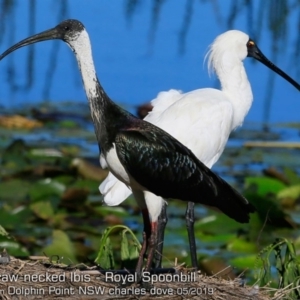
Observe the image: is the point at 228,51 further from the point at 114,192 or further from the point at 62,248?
the point at 62,248

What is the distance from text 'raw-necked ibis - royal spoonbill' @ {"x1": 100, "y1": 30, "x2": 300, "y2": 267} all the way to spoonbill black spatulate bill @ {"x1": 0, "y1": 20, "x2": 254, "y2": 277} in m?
0.80

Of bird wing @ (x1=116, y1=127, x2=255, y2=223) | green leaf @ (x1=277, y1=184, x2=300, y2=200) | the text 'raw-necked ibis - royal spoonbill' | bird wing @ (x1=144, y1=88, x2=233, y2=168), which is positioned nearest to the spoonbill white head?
the text 'raw-necked ibis - royal spoonbill'

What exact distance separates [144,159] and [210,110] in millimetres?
1301

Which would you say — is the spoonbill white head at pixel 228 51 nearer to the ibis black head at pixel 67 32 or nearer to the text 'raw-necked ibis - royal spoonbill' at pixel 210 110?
the text 'raw-necked ibis - royal spoonbill' at pixel 210 110

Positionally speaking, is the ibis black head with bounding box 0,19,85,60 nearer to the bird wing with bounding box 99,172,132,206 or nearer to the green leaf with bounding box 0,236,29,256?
the bird wing with bounding box 99,172,132,206

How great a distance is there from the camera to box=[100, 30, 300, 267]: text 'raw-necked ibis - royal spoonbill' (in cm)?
741

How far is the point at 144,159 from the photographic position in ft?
20.6

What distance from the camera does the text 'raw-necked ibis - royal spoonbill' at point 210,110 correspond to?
7410 millimetres

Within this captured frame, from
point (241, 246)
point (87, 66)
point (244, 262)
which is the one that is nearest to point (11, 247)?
point (244, 262)

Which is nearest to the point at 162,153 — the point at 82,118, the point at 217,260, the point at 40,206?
the point at 217,260

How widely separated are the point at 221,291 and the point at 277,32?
25.2ft

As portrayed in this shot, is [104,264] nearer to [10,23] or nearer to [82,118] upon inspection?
[82,118]

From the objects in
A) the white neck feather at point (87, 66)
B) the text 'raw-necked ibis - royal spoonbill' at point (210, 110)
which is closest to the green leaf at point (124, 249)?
the text 'raw-necked ibis - royal spoonbill' at point (210, 110)

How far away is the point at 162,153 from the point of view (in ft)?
20.9
